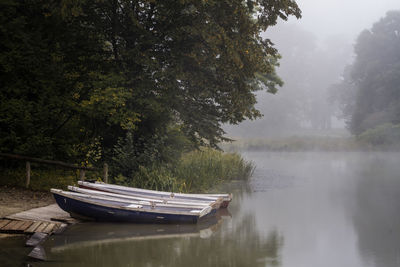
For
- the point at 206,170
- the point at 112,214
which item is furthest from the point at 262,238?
the point at 206,170

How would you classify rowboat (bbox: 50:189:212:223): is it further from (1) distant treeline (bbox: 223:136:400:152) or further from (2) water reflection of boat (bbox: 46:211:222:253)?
(1) distant treeline (bbox: 223:136:400:152)

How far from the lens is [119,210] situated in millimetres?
11023

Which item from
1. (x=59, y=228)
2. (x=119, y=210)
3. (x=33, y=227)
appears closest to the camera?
(x=33, y=227)

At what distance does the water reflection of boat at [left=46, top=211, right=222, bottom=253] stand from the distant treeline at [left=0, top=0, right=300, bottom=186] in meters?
3.74

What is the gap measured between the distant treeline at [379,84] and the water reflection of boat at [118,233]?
3478 cm

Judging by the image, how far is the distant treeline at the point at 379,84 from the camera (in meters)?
42.5

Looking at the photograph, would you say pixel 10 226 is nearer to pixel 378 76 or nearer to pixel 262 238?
pixel 262 238

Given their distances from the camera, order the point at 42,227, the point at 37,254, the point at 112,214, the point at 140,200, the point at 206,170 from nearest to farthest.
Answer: the point at 37,254
the point at 42,227
the point at 112,214
the point at 140,200
the point at 206,170

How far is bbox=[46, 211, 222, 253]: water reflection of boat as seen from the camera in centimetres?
946

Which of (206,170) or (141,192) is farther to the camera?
(206,170)

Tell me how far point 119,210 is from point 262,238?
12.2 feet

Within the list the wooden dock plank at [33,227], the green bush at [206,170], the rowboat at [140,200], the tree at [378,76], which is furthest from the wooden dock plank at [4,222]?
the tree at [378,76]

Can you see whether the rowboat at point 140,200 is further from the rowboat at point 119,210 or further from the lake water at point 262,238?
the lake water at point 262,238

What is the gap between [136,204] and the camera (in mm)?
11469
